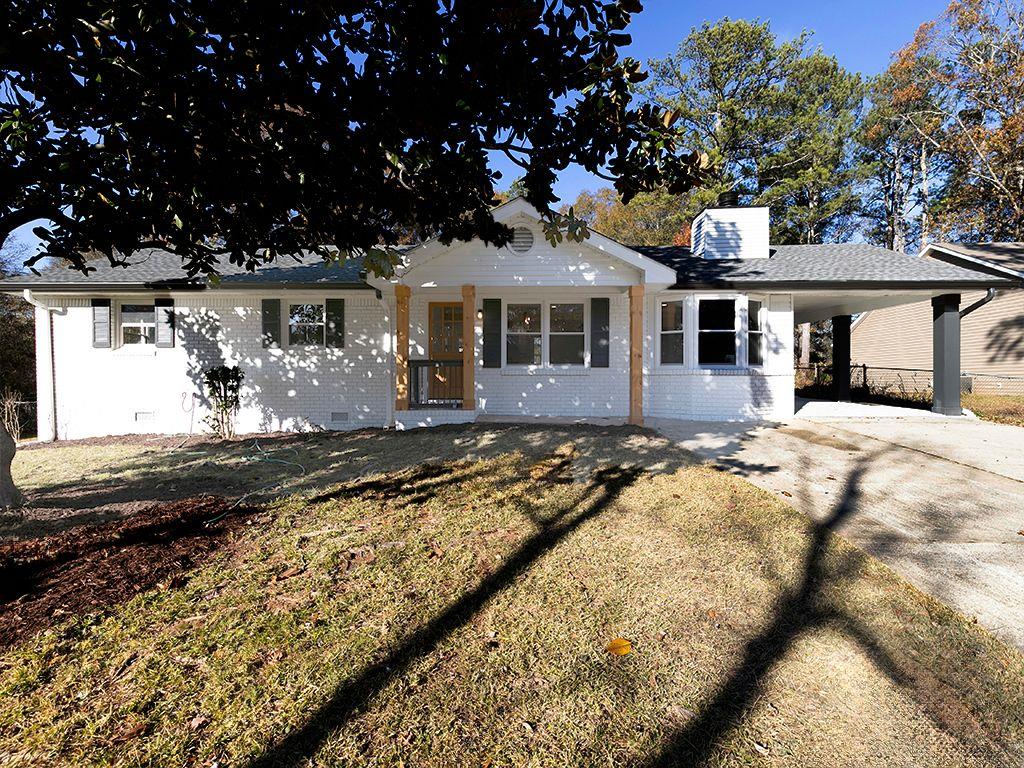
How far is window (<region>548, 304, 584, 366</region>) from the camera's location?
11.0 m

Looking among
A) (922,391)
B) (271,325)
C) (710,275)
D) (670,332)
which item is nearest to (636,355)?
(670,332)

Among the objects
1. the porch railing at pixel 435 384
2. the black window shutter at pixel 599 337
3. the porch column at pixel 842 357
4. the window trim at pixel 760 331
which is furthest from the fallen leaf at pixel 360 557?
the porch column at pixel 842 357

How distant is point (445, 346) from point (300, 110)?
7322 millimetres

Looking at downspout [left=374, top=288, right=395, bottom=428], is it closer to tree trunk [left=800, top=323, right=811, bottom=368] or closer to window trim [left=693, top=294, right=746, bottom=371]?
window trim [left=693, top=294, right=746, bottom=371]

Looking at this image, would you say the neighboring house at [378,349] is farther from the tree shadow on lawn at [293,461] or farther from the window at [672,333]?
the tree shadow on lawn at [293,461]

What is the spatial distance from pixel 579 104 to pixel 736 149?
85.8 feet

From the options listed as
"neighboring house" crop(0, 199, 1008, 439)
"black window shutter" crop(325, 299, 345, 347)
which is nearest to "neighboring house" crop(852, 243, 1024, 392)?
"neighboring house" crop(0, 199, 1008, 439)

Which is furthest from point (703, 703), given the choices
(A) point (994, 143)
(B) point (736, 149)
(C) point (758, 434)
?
(B) point (736, 149)

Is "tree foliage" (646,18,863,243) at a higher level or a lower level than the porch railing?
higher

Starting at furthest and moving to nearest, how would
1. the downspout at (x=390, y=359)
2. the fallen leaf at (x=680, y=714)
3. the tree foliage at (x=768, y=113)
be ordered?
the tree foliage at (x=768, y=113), the downspout at (x=390, y=359), the fallen leaf at (x=680, y=714)

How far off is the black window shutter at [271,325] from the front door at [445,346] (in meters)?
3.25

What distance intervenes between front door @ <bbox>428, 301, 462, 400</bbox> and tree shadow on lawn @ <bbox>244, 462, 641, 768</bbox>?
22.8ft

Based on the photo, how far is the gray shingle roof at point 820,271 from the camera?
10.2 m

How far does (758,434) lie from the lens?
8.76 metres
